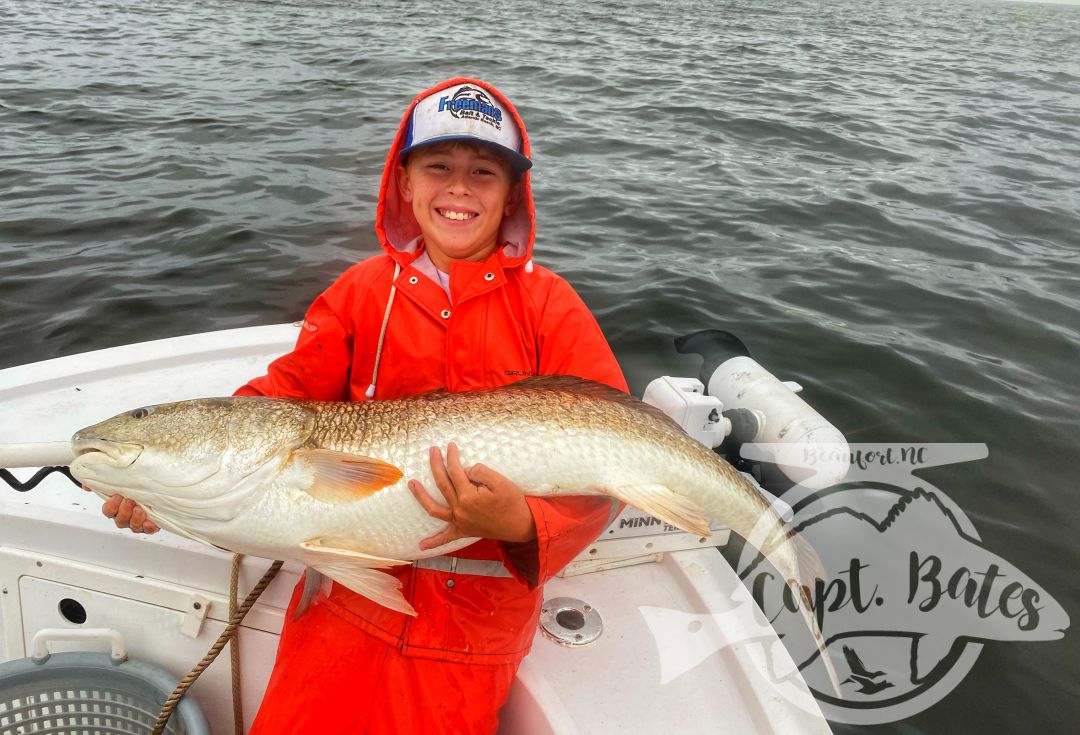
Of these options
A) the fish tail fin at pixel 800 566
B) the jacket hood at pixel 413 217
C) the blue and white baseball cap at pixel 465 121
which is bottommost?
the fish tail fin at pixel 800 566

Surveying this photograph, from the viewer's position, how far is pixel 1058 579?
13.2 ft

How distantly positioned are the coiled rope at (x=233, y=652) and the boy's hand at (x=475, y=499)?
2.65ft

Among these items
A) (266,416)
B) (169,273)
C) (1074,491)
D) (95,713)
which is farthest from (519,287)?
(169,273)

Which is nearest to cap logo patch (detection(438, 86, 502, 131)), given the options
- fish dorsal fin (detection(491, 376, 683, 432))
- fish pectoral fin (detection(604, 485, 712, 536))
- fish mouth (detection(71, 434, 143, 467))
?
fish dorsal fin (detection(491, 376, 683, 432))

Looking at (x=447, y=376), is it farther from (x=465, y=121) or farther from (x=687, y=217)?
(x=687, y=217)

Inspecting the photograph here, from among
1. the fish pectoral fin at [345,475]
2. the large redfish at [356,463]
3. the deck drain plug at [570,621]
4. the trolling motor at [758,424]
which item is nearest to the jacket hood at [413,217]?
the large redfish at [356,463]

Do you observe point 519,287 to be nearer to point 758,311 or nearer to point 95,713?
point 95,713

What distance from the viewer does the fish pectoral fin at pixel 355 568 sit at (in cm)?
214

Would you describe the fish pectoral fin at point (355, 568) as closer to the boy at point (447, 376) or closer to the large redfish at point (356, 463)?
the large redfish at point (356, 463)

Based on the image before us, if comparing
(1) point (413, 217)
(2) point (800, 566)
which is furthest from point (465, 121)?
(2) point (800, 566)

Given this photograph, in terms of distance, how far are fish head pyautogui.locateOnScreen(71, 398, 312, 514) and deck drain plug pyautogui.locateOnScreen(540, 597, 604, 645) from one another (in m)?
1.21

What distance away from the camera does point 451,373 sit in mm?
2779

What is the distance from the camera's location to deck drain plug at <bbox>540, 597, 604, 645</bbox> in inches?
106

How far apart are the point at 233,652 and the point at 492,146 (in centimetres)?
214
